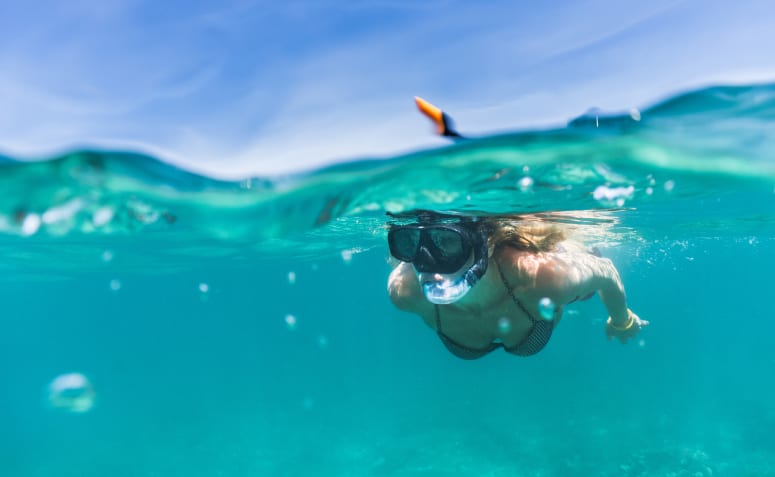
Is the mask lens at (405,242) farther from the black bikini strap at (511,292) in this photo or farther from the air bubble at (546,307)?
the air bubble at (546,307)

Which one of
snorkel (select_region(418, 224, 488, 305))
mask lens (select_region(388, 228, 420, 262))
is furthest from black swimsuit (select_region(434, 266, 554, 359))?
mask lens (select_region(388, 228, 420, 262))

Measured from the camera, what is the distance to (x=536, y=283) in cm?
646

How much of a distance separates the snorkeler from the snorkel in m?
0.01

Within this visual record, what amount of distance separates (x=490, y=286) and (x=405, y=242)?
4.59 feet

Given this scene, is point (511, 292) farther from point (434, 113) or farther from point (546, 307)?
point (434, 113)

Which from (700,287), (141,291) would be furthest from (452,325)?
(700,287)

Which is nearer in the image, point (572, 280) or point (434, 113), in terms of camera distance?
point (434, 113)

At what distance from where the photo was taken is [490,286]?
22.3 ft

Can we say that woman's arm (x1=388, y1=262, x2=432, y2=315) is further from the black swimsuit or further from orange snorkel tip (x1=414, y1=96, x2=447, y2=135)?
orange snorkel tip (x1=414, y1=96, x2=447, y2=135)

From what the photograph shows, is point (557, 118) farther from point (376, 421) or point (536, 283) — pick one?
point (376, 421)

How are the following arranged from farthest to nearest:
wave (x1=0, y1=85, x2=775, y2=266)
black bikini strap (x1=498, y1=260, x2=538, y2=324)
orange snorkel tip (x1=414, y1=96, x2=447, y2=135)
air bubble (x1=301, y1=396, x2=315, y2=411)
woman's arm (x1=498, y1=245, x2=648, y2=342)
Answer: air bubble (x1=301, y1=396, x2=315, y2=411)
wave (x1=0, y1=85, x2=775, y2=266)
black bikini strap (x1=498, y1=260, x2=538, y2=324)
woman's arm (x1=498, y1=245, x2=648, y2=342)
orange snorkel tip (x1=414, y1=96, x2=447, y2=135)

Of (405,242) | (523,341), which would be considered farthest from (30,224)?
(523,341)

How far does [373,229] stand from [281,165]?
31.1 feet

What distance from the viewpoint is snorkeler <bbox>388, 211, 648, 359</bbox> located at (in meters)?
6.31
